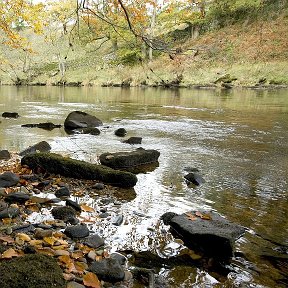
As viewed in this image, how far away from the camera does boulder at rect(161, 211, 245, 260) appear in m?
3.89

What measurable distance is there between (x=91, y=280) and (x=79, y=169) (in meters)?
3.25

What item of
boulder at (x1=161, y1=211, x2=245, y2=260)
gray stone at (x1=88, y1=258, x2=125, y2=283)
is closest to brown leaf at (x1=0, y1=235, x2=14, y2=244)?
gray stone at (x1=88, y1=258, x2=125, y2=283)

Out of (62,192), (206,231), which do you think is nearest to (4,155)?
(62,192)

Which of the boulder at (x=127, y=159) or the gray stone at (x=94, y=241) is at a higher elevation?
the boulder at (x=127, y=159)

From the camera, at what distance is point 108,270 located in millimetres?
3322

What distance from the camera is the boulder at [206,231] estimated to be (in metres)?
3.89

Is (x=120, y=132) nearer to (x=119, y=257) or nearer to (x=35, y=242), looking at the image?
(x=35, y=242)

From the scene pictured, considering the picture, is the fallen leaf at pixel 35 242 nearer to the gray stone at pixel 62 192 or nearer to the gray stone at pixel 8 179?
→ the gray stone at pixel 62 192

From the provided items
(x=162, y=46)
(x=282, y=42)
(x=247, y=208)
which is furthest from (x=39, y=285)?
(x=282, y=42)

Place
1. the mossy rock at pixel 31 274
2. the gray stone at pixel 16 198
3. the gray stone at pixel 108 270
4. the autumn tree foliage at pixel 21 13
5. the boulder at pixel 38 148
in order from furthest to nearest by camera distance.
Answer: the autumn tree foliage at pixel 21 13 → the boulder at pixel 38 148 → the gray stone at pixel 16 198 → the gray stone at pixel 108 270 → the mossy rock at pixel 31 274

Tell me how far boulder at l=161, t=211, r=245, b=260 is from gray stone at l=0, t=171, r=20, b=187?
100 inches

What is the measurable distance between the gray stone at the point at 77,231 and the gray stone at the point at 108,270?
0.71m

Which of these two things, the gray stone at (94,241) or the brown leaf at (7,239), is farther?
the gray stone at (94,241)

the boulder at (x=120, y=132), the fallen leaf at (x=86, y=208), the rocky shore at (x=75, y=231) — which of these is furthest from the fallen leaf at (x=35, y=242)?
the boulder at (x=120, y=132)
